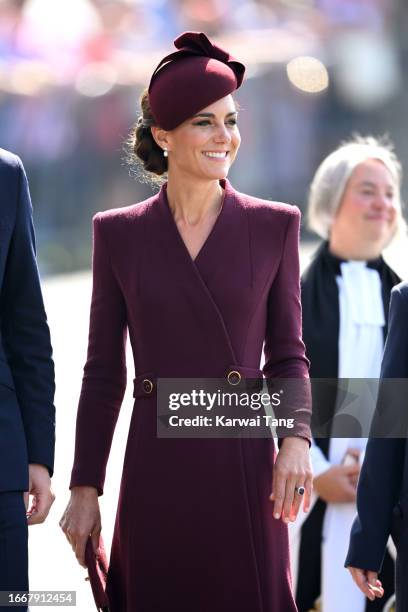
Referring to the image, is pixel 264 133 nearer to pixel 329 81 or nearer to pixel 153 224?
pixel 329 81

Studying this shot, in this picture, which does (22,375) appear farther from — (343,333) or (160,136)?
(343,333)

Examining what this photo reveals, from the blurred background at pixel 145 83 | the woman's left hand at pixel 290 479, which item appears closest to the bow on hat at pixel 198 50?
the woman's left hand at pixel 290 479

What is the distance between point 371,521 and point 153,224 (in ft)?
2.98

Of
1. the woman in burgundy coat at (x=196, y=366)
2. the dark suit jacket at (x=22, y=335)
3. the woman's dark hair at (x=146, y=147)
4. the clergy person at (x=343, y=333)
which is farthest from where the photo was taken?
the clergy person at (x=343, y=333)

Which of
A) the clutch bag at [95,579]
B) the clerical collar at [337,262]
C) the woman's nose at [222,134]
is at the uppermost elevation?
the clerical collar at [337,262]

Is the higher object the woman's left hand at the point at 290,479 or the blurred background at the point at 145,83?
the blurred background at the point at 145,83

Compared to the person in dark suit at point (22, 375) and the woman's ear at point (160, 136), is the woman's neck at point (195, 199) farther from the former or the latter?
the person in dark suit at point (22, 375)

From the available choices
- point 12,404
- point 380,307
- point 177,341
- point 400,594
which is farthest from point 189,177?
point 380,307

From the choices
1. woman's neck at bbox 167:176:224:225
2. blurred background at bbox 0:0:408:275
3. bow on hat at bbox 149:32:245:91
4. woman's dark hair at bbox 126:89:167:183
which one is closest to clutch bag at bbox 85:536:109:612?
woman's neck at bbox 167:176:224:225

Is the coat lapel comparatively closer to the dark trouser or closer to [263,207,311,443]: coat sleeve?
[263,207,311,443]: coat sleeve

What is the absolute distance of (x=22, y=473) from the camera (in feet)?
10.7

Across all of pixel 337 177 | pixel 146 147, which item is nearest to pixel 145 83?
pixel 337 177

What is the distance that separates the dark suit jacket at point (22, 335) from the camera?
332 centimetres

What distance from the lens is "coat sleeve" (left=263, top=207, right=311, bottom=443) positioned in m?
3.50
